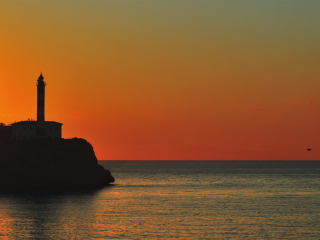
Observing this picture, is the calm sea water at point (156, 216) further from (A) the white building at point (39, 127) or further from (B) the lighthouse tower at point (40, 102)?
(B) the lighthouse tower at point (40, 102)

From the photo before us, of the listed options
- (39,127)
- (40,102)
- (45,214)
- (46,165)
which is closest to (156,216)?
(45,214)

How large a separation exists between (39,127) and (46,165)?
1481 centimetres

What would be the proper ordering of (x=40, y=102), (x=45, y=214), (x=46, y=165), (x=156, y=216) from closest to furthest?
(x=156, y=216) → (x=45, y=214) → (x=46, y=165) → (x=40, y=102)

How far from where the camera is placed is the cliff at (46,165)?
107625 millimetres

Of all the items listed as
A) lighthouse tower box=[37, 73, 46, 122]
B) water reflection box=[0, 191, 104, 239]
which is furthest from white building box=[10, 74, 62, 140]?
water reflection box=[0, 191, 104, 239]

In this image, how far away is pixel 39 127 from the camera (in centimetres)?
12000

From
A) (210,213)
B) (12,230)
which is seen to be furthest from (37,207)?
(210,213)

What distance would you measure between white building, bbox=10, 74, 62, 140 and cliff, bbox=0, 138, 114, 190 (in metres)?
4.22

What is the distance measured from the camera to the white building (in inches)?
4700

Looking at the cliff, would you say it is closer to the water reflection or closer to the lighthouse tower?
the lighthouse tower

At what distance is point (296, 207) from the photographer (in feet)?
258

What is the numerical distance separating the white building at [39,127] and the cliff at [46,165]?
4217mm

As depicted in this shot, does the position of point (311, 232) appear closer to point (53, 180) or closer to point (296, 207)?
point (296, 207)

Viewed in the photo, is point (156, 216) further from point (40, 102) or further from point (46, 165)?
point (40, 102)
